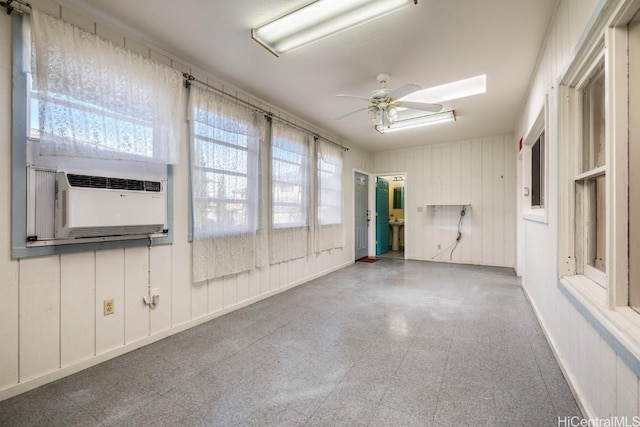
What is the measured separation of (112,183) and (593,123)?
3.20 meters

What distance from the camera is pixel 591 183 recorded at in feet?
5.56

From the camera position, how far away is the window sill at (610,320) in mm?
1012

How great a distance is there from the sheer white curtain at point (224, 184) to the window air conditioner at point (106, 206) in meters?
0.43

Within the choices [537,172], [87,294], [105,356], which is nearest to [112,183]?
[87,294]

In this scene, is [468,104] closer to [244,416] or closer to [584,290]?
[584,290]

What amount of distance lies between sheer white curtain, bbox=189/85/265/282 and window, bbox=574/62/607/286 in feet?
9.42

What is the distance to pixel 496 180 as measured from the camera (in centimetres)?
543

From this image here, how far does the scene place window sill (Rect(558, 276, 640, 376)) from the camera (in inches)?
39.8

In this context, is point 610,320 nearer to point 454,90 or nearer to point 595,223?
point 595,223

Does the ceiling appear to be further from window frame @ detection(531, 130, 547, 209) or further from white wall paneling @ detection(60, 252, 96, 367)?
white wall paneling @ detection(60, 252, 96, 367)

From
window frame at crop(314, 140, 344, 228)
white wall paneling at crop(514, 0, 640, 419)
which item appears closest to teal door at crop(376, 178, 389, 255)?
window frame at crop(314, 140, 344, 228)

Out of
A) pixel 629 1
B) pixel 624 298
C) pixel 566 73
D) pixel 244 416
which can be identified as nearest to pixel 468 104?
pixel 566 73

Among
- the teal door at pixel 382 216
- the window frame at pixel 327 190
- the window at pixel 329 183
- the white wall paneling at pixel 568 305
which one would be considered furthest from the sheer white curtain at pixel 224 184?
the teal door at pixel 382 216

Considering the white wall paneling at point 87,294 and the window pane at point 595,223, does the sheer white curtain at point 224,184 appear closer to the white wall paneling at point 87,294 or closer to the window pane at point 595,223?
the white wall paneling at point 87,294
